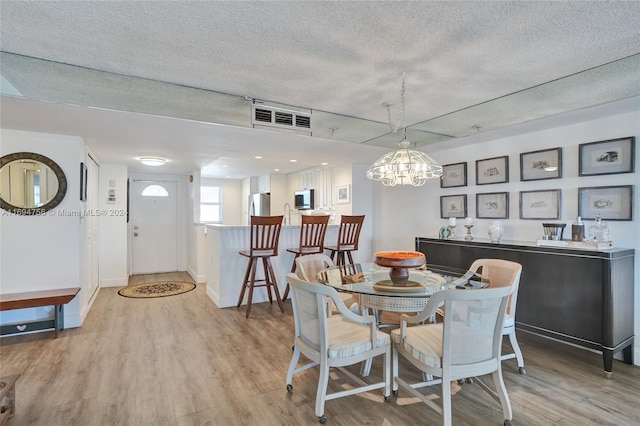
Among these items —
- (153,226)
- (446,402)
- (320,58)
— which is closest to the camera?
(446,402)

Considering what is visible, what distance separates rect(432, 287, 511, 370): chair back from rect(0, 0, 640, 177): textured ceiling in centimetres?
148

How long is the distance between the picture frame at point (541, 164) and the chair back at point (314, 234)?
7.79 feet

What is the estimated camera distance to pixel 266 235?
4254 mm

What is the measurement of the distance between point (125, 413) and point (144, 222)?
547cm

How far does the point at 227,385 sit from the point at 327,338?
3.25ft

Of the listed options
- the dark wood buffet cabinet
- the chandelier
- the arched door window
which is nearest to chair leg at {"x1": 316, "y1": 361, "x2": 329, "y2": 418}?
the chandelier

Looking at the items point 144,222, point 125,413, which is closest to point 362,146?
point 125,413

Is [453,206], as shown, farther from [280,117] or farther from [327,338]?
[327,338]

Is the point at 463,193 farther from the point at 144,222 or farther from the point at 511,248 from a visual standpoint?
the point at 144,222

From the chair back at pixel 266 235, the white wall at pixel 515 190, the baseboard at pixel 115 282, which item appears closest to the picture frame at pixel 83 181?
the chair back at pixel 266 235

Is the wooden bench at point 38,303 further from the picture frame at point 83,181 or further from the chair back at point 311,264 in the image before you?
the chair back at point 311,264

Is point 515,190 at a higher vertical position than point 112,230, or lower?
higher

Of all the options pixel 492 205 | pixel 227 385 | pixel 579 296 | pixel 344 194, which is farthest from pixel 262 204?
pixel 579 296

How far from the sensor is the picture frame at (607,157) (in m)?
2.88
